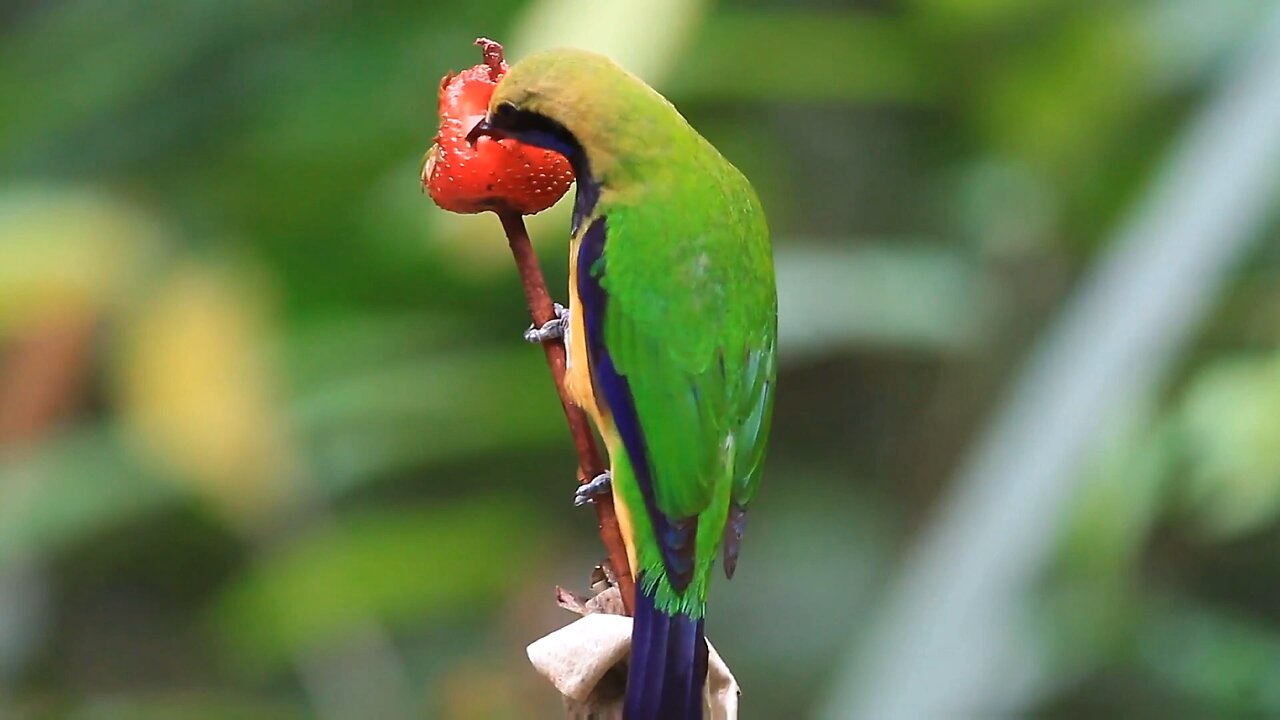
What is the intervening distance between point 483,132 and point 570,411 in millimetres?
229

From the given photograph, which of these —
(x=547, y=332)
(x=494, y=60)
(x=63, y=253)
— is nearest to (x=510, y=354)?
(x=63, y=253)

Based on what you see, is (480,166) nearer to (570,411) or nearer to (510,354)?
(570,411)

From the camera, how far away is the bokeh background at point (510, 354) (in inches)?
88.4

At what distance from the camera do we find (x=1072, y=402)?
1808 millimetres

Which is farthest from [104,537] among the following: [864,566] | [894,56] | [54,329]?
[894,56]

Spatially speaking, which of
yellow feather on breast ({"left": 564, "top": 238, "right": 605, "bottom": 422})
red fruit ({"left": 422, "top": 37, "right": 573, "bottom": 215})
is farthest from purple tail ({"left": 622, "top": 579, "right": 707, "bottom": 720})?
red fruit ({"left": 422, "top": 37, "right": 573, "bottom": 215})

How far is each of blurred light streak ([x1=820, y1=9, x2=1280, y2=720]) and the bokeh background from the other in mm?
17

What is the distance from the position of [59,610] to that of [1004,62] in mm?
2188

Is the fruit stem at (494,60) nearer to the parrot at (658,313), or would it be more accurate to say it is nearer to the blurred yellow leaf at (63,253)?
the parrot at (658,313)

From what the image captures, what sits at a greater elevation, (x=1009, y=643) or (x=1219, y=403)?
(x=1219, y=403)

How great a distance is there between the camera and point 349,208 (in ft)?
8.70

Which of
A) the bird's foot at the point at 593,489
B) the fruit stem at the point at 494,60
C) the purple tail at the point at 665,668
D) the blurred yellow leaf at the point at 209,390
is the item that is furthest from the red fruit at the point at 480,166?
the blurred yellow leaf at the point at 209,390

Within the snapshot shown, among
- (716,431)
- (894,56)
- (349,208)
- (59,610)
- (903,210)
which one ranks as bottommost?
(59,610)

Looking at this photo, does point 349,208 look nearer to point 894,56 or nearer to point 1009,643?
point 894,56
